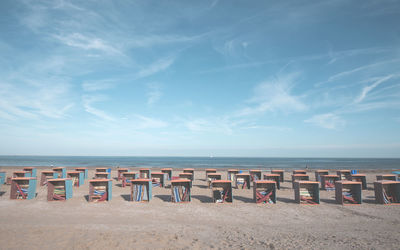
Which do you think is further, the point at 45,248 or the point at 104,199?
the point at 104,199

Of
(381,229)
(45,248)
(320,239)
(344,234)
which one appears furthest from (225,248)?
(381,229)

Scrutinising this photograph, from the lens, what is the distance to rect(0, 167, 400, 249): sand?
6723 mm

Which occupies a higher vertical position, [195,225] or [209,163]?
[195,225]

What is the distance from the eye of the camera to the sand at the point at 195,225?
22.1 ft

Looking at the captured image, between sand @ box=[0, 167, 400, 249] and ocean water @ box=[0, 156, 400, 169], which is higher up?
sand @ box=[0, 167, 400, 249]

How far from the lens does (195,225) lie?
869cm

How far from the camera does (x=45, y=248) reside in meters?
6.27

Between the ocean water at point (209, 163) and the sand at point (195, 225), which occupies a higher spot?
the sand at point (195, 225)

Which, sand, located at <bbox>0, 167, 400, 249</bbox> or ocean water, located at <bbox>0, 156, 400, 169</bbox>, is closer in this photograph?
sand, located at <bbox>0, 167, 400, 249</bbox>

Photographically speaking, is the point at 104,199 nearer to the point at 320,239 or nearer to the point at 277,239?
the point at 277,239

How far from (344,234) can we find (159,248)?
6.22m

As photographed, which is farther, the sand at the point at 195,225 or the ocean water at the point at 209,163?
the ocean water at the point at 209,163

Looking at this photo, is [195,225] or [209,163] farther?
[209,163]

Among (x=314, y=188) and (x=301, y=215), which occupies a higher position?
(x=314, y=188)
